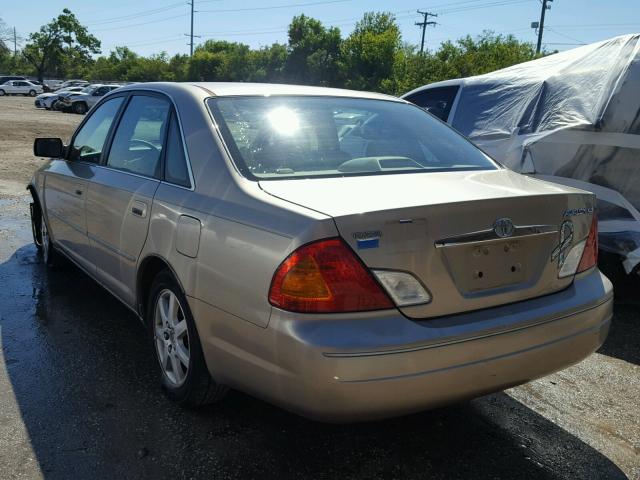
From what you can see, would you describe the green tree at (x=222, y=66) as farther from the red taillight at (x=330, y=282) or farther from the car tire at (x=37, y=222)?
the red taillight at (x=330, y=282)

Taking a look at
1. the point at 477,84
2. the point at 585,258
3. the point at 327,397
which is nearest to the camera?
the point at 327,397

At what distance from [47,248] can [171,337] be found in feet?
9.56

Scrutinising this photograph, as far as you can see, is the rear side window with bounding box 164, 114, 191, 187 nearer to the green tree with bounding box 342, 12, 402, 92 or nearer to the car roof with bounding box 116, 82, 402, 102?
the car roof with bounding box 116, 82, 402, 102

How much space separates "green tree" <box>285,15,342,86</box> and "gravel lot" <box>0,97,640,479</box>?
212ft

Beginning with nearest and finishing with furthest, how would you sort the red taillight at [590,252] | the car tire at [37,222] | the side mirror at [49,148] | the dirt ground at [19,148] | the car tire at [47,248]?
the red taillight at [590,252]
the side mirror at [49,148]
the car tire at [47,248]
the car tire at [37,222]
the dirt ground at [19,148]

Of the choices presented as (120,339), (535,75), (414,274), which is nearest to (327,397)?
(414,274)

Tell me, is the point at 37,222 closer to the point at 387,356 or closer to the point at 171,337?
the point at 171,337

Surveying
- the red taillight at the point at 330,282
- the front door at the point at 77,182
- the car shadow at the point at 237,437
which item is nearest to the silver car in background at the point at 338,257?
the red taillight at the point at 330,282

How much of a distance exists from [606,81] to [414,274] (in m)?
3.84

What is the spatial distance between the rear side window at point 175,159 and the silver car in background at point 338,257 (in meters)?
0.01

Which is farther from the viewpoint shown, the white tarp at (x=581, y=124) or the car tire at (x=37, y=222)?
the car tire at (x=37, y=222)

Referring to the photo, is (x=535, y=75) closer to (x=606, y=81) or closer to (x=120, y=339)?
(x=606, y=81)

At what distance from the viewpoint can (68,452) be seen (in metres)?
2.71

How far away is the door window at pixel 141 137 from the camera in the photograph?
11.3 feet
